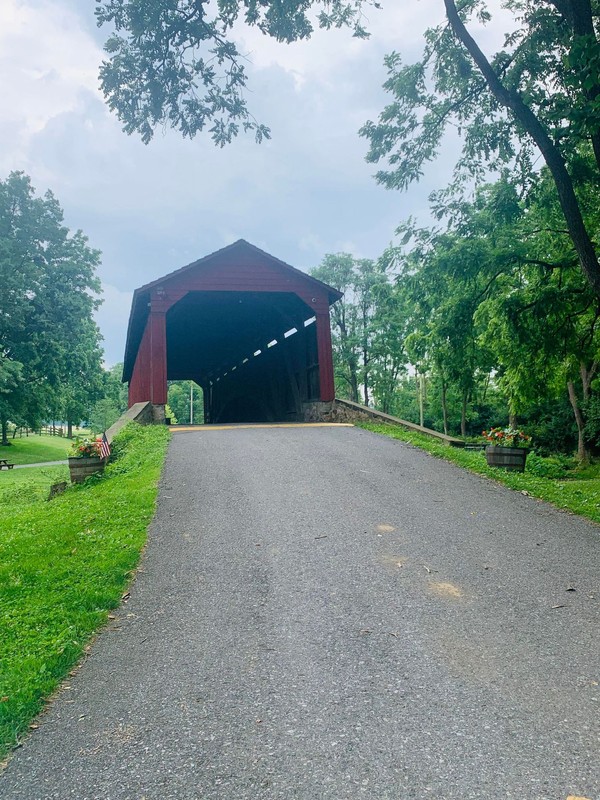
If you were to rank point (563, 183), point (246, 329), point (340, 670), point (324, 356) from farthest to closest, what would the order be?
point (246, 329) → point (324, 356) → point (563, 183) → point (340, 670)

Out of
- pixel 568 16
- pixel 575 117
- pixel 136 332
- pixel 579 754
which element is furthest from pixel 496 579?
pixel 136 332

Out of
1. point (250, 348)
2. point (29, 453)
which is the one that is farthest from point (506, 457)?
point (29, 453)

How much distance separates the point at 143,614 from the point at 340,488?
3.65 m

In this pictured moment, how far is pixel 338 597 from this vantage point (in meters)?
3.89

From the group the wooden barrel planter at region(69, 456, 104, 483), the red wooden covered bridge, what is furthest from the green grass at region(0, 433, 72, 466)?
the wooden barrel planter at region(69, 456, 104, 483)

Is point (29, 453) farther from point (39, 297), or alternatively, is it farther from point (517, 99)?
point (517, 99)

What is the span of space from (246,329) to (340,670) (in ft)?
67.6

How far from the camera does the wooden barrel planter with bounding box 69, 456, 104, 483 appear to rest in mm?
9086

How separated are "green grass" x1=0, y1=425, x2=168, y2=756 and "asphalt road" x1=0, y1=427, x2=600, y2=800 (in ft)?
0.46

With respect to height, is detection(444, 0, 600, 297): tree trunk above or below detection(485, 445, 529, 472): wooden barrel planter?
above

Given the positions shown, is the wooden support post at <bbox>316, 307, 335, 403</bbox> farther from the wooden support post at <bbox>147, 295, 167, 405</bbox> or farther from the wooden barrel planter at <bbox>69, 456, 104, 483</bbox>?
the wooden barrel planter at <bbox>69, 456, 104, 483</bbox>

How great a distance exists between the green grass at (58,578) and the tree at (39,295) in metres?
20.2

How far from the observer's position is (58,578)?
4.37 meters

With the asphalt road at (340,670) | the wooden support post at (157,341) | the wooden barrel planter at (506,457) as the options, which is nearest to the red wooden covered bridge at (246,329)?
the wooden support post at (157,341)
